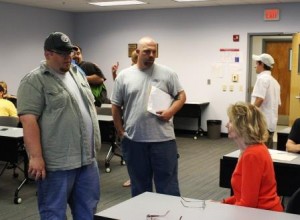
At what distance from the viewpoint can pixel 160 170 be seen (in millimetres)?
3256

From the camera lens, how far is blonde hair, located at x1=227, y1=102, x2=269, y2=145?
236cm

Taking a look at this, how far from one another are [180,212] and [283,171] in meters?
1.64

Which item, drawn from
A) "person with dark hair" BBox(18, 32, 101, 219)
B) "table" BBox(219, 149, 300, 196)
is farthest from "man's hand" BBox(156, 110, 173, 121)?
"person with dark hair" BBox(18, 32, 101, 219)

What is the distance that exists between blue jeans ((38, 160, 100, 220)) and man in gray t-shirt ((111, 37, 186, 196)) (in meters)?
0.66

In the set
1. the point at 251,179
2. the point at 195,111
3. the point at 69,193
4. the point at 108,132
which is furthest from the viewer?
the point at 195,111

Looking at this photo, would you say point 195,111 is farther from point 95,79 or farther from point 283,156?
point 283,156

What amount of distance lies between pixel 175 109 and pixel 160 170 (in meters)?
0.46

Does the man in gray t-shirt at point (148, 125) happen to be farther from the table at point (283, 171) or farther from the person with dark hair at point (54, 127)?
the person with dark hair at point (54, 127)

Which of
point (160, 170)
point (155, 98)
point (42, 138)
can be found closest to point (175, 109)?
point (155, 98)

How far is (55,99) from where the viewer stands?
240cm

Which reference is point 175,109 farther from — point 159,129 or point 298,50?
point 298,50

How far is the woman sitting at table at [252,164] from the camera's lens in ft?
7.41

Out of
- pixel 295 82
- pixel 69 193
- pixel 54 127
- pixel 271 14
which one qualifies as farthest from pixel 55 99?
pixel 271 14

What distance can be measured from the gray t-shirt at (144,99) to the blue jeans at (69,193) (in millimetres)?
659
